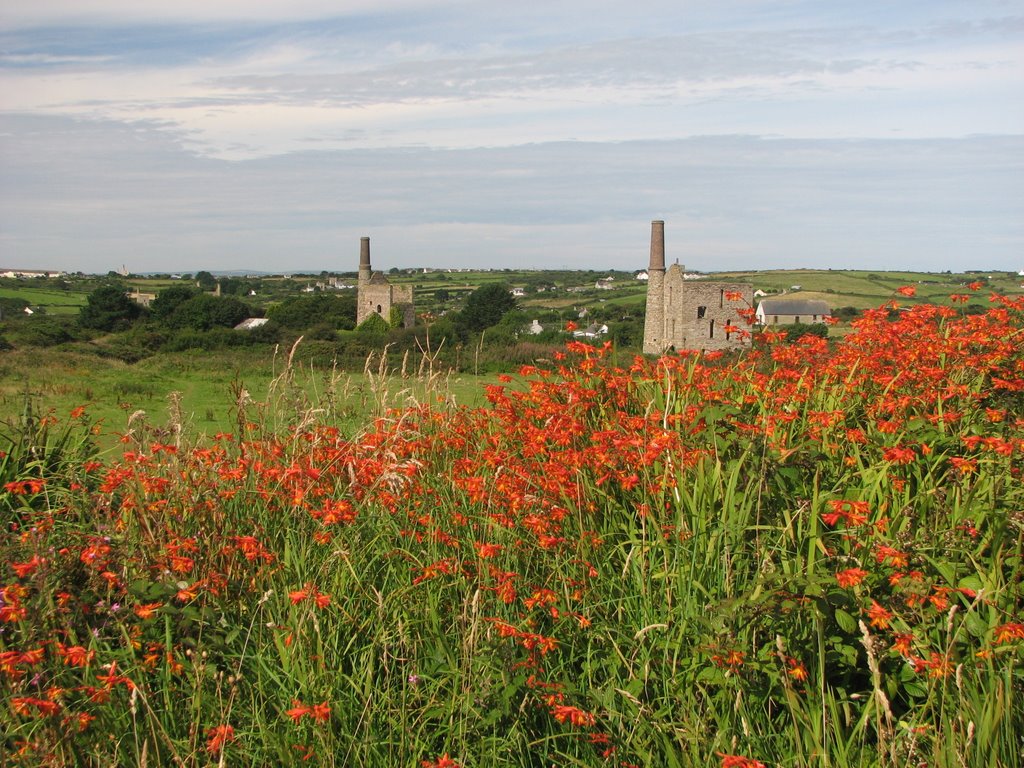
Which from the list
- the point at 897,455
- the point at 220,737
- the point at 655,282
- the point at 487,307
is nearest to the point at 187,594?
the point at 220,737

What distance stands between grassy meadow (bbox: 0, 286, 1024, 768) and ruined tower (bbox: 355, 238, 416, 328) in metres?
47.8

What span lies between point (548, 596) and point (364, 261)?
196 feet

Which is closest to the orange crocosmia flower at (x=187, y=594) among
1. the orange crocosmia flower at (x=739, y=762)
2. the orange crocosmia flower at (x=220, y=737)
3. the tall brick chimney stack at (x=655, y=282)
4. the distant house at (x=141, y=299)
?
the orange crocosmia flower at (x=220, y=737)

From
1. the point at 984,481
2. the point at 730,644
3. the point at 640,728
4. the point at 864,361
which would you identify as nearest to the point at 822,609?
the point at 730,644

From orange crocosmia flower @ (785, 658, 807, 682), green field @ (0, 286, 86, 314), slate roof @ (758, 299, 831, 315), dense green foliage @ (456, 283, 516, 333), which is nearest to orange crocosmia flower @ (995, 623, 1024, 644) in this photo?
orange crocosmia flower @ (785, 658, 807, 682)

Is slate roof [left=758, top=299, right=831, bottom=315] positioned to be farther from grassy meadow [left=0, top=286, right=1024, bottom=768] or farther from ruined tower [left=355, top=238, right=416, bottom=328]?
grassy meadow [left=0, top=286, right=1024, bottom=768]

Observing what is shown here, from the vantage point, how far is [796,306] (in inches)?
2040

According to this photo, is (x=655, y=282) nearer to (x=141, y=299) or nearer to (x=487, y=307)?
(x=487, y=307)

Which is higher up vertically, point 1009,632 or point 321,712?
point 1009,632

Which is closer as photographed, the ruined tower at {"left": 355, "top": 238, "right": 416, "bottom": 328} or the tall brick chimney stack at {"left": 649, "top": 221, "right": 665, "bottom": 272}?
the tall brick chimney stack at {"left": 649, "top": 221, "right": 665, "bottom": 272}

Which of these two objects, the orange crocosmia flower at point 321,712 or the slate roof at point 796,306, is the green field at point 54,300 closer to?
the slate roof at point 796,306

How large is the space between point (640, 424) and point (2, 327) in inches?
1317

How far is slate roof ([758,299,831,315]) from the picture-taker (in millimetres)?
48341

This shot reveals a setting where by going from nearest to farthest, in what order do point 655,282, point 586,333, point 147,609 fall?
1. point 147,609
2. point 586,333
3. point 655,282
